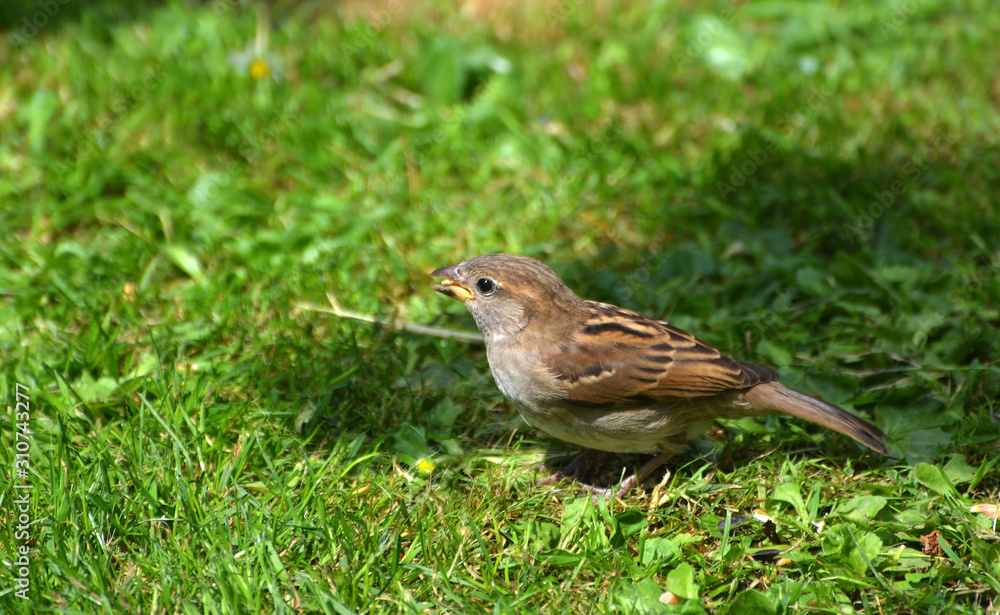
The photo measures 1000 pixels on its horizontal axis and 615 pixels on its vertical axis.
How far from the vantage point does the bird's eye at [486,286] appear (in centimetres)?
415

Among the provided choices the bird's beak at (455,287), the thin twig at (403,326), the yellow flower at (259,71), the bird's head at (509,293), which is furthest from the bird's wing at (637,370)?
the yellow flower at (259,71)

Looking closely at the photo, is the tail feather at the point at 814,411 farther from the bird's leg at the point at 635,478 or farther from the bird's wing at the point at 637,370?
the bird's leg at the point at 635,478

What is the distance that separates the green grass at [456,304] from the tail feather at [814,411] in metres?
0.22

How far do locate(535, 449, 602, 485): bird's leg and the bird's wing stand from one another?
1.58ft

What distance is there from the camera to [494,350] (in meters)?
4.14

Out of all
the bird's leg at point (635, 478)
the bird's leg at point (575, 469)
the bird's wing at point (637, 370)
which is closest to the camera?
the bird's wing at point (637, 370)

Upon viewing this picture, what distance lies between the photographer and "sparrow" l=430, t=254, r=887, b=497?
12.8 feet

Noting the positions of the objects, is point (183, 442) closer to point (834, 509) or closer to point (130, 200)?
point (130, 200)

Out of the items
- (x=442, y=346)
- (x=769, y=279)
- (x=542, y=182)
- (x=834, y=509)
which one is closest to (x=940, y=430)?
(x=834, y=509)

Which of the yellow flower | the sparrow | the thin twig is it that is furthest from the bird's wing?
the yellow flower

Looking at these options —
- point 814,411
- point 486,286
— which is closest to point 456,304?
point 486,286

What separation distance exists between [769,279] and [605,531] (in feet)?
6.90

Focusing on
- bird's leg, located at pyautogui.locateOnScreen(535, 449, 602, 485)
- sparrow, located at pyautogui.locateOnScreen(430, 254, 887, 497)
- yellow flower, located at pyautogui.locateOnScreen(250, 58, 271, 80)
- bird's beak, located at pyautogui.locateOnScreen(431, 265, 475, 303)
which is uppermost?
yellow flower, located at pyautogui.locateOnScreen(250, 58, 271, 80)

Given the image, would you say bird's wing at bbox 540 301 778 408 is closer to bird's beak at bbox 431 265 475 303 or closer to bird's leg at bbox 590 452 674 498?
bird's leg at bbox 590 452 674 498
